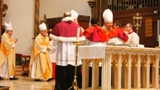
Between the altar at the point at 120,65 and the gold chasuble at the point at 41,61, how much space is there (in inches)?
169

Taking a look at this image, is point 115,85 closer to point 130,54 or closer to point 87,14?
point 130,54

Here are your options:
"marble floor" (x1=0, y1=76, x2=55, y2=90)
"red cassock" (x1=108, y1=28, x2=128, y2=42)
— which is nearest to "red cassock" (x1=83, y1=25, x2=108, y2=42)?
"red cassock" (x1=108, y1=28, x2=128, y2=42)

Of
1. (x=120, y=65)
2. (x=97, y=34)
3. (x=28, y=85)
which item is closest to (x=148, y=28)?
(x=28, y=85)

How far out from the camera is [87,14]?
1391 centimetres

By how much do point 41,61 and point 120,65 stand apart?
5065 mm

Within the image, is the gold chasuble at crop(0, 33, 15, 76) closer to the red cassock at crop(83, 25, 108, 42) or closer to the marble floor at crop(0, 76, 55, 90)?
the marble floor at crop(0, 76, 55, 90)

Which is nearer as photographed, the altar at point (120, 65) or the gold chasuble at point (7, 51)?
the altar at point (120, 65)

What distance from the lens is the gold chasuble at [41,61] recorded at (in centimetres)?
1071

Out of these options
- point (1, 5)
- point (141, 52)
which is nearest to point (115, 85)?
point (141, 52)

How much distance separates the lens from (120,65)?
240 inches

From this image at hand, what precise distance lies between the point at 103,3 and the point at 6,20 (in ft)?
15.2

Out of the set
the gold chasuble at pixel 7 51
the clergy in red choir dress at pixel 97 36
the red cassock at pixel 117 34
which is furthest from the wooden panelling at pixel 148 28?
the clergy in red choir dress at pixel 97 36

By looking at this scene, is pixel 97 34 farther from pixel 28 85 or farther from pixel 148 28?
pixel 148 28

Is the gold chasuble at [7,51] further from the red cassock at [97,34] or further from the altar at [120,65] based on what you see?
the red cassock at [97,34]
